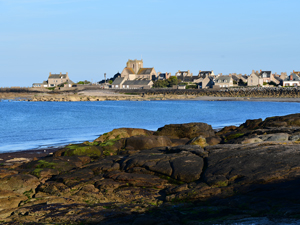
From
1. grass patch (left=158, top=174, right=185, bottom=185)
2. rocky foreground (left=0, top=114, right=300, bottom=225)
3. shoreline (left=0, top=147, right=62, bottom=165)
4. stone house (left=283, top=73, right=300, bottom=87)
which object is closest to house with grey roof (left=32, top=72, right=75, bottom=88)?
stone house (left=283, top=73, right=300, bottom=87)

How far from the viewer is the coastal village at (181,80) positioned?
128 meters

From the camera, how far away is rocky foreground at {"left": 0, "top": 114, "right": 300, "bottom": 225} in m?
10.2

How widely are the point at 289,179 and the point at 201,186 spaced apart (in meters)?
2.87

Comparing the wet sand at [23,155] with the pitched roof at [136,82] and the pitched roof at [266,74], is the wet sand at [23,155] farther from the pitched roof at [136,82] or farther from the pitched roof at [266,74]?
the pitched roof at [266,74]

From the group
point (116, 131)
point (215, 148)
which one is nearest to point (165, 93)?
point (116, 131)

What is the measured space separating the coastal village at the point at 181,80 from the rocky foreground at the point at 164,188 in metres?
112

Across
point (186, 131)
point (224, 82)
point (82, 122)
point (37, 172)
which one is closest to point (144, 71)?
point (224, 82)

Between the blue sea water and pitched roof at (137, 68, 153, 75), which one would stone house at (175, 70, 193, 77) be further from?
the blue sea water

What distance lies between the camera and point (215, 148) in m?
15.5

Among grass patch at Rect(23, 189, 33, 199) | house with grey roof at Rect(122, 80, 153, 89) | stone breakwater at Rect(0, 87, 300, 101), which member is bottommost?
grass patch at Rect(23, 189, 33, 199)

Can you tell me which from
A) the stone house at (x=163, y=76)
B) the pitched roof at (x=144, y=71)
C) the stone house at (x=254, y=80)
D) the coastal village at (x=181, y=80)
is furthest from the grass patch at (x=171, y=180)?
the pitched roof at (x=144, y=71)

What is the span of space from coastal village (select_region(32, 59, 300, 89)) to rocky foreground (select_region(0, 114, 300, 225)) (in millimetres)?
112393

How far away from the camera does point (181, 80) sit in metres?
146

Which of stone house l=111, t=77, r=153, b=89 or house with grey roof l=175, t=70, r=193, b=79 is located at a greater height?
house with grey roof l=175, t=70, r=193, b=79
